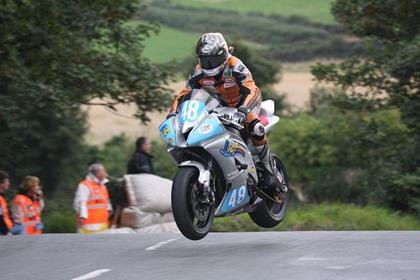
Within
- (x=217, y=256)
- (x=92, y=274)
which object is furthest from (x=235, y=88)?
(x=92, y=274)

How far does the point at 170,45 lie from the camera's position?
7381cm

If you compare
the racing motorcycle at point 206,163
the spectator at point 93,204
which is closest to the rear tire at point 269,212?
the racing motorcycle at point 206,163

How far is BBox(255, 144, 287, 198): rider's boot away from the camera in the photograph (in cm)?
1101

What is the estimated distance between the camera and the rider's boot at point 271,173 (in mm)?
11008

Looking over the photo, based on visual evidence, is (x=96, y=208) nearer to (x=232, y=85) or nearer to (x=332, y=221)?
(x=332, y=221)

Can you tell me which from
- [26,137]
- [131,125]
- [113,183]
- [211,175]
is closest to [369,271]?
[211,175]

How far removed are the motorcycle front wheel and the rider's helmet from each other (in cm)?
110

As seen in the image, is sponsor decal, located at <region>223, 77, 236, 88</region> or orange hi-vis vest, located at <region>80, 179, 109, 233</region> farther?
orange hi-vis vest, located at <region>80, 179, 109, 233</region>

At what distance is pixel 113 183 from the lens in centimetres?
1694

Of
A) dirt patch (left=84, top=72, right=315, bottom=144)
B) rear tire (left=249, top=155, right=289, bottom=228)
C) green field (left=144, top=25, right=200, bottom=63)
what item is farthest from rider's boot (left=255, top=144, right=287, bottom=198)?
green field (left=144, top=25, right=200, bottom=63)

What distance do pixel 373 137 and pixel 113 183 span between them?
8788mm

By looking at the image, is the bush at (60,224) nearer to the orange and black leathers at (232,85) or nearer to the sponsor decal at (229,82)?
the orange and black leathers at (232,85)

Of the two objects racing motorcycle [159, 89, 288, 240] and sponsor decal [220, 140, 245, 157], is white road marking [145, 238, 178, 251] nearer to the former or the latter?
racing motorcycle [159, 89, 288, 240]

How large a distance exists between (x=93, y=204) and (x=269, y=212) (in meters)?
3.51
